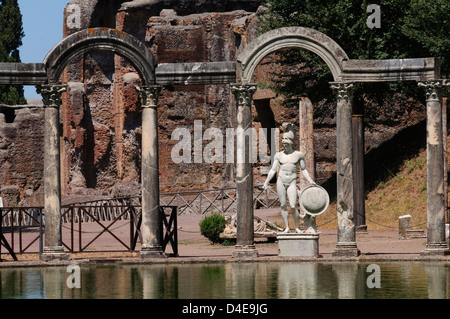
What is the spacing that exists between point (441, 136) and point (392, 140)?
14.1 metres

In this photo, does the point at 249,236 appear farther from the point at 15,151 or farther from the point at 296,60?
the point at 15,151

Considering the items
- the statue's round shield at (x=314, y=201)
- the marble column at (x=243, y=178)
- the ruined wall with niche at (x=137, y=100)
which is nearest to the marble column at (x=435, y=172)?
the statue's round shield at (x=314, y=201)

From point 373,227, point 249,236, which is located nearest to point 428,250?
point 249,236

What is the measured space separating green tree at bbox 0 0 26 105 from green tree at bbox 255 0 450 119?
86.2 feet

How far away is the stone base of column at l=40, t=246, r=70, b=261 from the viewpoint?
2055 cm

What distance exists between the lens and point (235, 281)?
1655 centimetres

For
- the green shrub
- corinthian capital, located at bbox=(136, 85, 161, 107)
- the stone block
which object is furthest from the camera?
the green shrub

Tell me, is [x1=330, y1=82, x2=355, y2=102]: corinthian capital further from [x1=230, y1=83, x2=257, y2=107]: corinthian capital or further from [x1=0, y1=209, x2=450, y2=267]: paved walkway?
[x1=0, y1=209, x2=450, y2=267]: paved walkway

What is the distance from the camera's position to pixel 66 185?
5138 cm

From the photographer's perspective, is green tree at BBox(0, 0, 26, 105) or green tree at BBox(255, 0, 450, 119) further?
green tree at BBox(0, 0, 26, 105)

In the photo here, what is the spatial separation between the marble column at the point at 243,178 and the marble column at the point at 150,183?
5.68 feet
